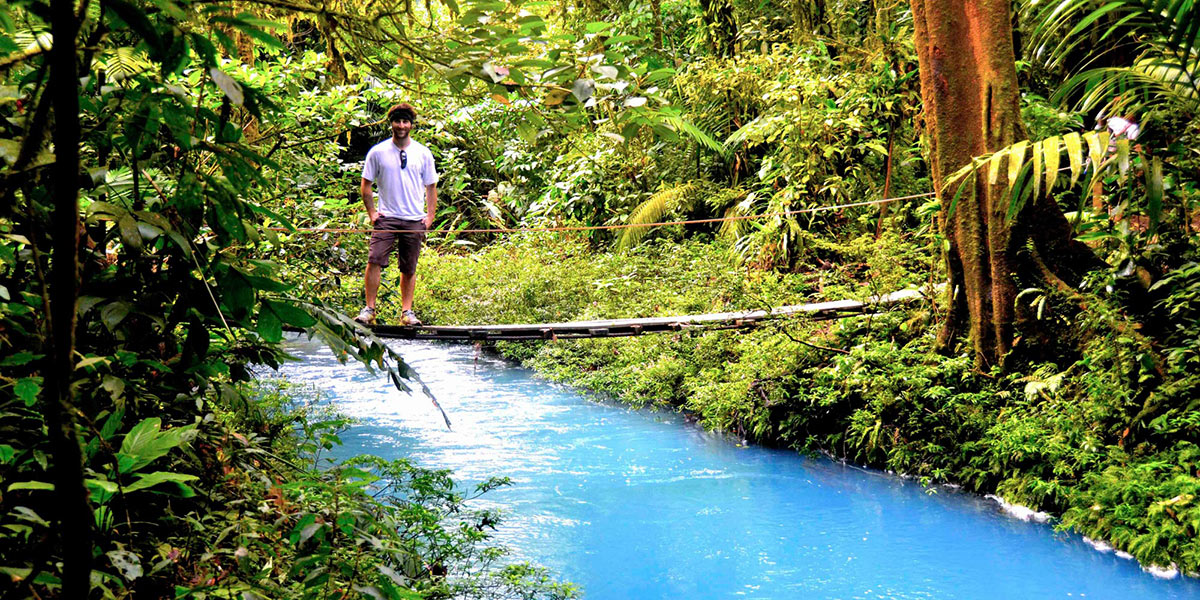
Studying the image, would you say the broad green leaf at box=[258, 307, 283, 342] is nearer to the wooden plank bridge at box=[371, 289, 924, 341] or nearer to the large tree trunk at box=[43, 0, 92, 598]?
the large tree trunk at box=[43, 0, 92, 598]

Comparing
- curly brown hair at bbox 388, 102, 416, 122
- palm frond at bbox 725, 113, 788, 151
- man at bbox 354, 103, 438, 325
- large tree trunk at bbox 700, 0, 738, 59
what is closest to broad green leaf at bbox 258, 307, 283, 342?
man at bbox 354, 103, 438, 325

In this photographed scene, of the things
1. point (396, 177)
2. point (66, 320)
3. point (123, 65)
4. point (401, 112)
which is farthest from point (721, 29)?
point (66, 320)

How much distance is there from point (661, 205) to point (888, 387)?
3.85 meters

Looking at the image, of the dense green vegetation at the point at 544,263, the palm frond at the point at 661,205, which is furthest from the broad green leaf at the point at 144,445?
the palm frond at the point at 661,205

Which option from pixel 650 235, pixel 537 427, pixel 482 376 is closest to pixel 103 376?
pixel 537 427

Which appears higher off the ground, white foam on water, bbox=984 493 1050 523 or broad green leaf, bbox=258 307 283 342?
broad green leaf, bbox=258 307 283 342

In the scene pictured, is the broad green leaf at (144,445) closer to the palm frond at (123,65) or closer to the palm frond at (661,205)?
the palm frond at (123,65)

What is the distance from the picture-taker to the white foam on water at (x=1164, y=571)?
135 inches

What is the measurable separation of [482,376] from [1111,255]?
4958 mm

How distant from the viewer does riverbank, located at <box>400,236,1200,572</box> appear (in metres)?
3.72

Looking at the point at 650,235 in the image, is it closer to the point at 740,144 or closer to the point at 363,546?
the point at 740,144

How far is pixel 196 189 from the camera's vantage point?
1.31m

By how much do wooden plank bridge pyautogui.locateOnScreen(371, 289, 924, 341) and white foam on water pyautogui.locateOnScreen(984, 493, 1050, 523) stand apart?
48.8 inches

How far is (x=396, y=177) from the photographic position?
459 centimetres
